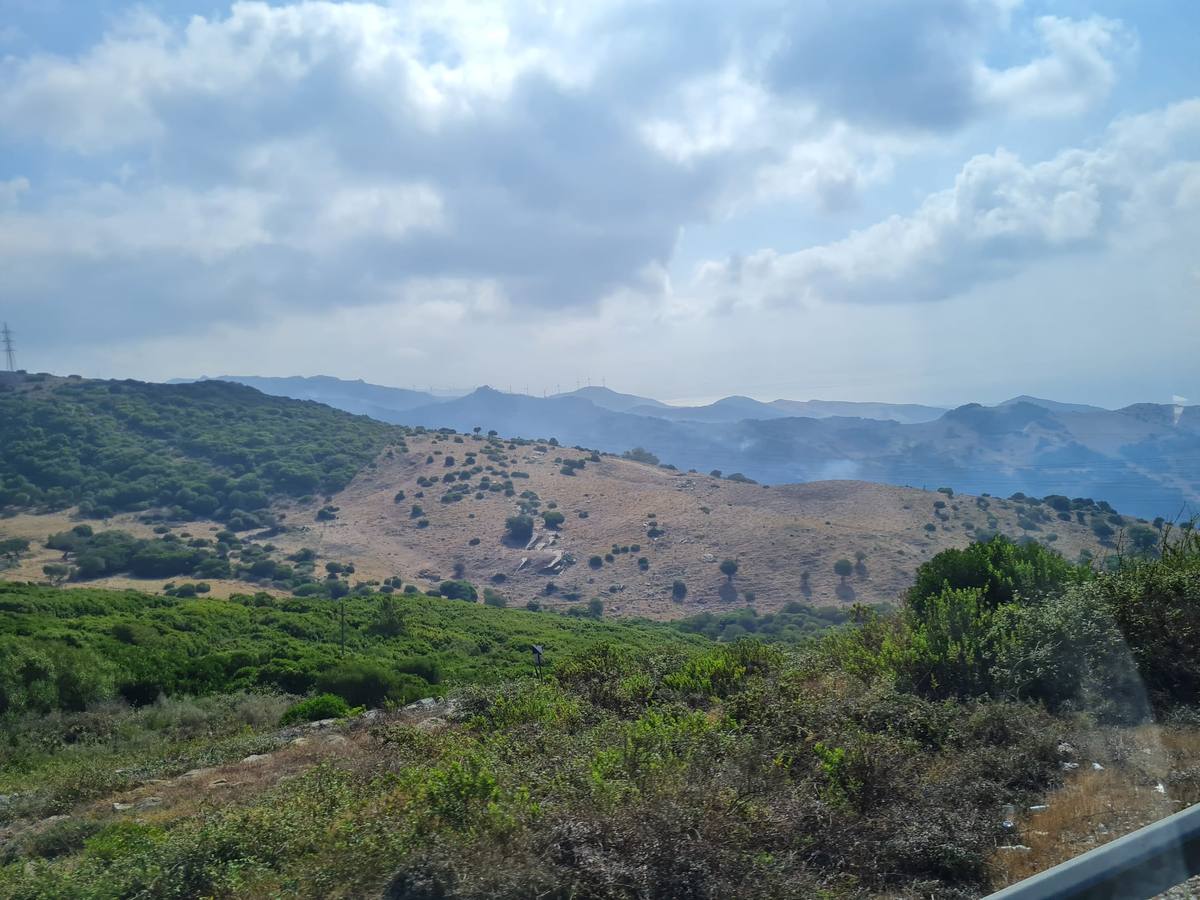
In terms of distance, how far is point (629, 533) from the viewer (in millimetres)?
65750

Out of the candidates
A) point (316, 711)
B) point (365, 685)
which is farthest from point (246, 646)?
point (316, 711)

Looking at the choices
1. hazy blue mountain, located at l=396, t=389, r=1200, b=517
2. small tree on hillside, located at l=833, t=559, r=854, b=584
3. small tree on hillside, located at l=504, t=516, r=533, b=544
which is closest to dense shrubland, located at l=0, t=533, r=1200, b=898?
hazy blue mountain, located at l=396, t=389, r=1200, b=517

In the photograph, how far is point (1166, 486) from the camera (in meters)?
64.5

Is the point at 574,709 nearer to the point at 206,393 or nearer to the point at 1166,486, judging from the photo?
the point at 1166,486

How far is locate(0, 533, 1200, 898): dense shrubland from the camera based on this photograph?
4.04 m

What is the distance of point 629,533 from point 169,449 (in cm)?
4775

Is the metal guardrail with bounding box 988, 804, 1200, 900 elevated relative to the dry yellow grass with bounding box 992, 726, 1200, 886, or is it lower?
elevated

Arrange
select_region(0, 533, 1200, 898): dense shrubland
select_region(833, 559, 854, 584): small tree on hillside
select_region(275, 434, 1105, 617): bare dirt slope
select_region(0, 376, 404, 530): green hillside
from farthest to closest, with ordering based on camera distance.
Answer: select_region(0, 376, 404, 530): green hillside
select_region(275, 434, 1105, 617): bare dirt slope
select_region(833, 559, 854, 584): small tree on hillside
select_region(0, 533, 1200, 898): dense shrubland

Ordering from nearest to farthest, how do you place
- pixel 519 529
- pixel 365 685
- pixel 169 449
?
pixel 365 685, pixel 519 529, pixel 169 449

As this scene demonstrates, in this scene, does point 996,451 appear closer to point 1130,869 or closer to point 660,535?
point 660,535

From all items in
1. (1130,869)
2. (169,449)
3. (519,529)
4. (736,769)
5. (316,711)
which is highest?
(169,449)

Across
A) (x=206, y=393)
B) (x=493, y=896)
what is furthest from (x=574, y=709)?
(x=206, y=393)

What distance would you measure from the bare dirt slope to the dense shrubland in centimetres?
4225

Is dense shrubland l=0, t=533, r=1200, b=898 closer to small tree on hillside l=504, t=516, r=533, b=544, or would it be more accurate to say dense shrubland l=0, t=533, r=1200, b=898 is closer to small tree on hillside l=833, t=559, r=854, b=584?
small tree on hillside l=833, t=559, r=854, b=584
